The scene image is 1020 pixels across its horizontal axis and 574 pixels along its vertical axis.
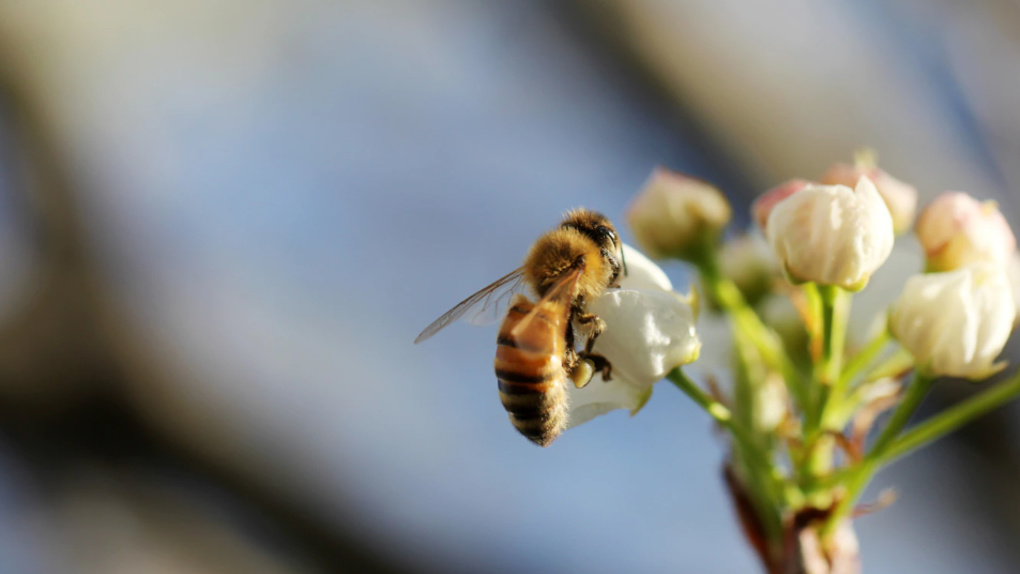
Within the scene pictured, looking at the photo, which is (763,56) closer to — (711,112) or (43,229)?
(711,112)

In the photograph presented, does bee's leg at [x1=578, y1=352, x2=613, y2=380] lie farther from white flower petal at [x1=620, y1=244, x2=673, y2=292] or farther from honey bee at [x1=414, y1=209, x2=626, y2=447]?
white flower petal at [x1=620, y1=244, x2=673, y2=292]

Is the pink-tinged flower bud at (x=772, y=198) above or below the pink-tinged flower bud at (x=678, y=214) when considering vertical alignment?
below

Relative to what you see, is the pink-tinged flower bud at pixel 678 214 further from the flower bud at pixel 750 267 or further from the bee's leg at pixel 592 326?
the bee's leg at pixel 592 326

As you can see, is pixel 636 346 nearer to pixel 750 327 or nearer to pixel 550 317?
pixel 550 317

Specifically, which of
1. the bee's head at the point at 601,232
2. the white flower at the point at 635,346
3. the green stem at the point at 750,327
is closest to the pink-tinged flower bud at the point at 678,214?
the green stem at the point at 750,327

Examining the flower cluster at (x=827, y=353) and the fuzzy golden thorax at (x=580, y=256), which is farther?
the fuzzy golden thorax at (x=580, y=256)

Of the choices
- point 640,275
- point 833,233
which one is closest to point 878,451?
point 833,233

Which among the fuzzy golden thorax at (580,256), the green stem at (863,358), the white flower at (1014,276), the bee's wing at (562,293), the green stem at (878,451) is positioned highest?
the fuzzy golden thorax at (580,256)
